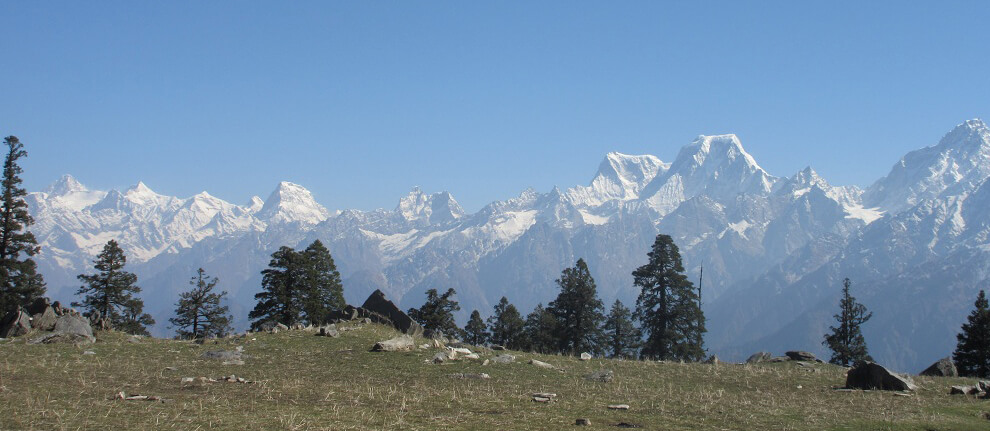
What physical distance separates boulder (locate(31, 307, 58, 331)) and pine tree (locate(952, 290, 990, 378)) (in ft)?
215

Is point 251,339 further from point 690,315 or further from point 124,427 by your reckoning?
point 690,315

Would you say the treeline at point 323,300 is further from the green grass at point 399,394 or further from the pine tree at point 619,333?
the green grass at point 399,394

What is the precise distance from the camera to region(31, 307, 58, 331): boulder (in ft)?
100

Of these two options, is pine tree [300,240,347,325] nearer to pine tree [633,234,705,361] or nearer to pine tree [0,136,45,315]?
pine tree [0,136,45,315]

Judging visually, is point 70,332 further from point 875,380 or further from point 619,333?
point 619,333

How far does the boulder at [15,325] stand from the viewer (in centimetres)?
2931

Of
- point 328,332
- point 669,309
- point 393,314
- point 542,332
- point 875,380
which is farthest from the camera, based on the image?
point 542,332

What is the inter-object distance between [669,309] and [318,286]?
110 feet

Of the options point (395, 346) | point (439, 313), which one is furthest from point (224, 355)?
point (439, 313)

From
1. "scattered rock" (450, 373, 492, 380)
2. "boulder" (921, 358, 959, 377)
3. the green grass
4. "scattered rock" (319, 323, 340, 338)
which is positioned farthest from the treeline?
"scattered rock" (450, 373, 492, 380)

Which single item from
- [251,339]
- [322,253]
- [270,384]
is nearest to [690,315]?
[322,253]

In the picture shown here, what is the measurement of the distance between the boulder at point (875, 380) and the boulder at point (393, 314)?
2222 centimetres

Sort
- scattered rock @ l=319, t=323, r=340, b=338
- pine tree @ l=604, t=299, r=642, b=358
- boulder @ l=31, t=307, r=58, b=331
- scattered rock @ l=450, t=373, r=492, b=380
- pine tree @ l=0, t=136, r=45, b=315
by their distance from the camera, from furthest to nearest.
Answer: pine tree @ l=604, t=299, r=642, b=358 < pine tree @ l=0, t=136, r=45, b=315 < scattered rock @ l=319, t=323, r=340, b=338 < boulder @ l=31, t=307, r=58, b=331 < scattered rock @ l=450, t=373, r=492, b=380

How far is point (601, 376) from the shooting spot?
2430 centimetres
